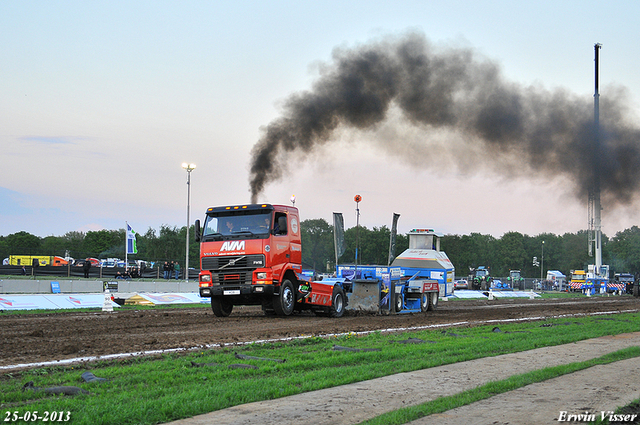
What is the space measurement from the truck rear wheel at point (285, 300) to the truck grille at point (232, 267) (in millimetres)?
1161

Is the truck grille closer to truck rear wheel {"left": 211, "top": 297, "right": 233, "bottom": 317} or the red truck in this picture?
the red truck

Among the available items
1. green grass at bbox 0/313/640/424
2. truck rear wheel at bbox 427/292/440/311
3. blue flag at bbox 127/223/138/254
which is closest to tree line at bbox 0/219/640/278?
blue flag at bbox 127/223/138/254

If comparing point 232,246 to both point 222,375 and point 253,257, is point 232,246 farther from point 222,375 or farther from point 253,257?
point 222,375

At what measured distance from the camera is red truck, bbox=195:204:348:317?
17.9 metres

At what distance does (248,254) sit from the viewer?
59.1 feet

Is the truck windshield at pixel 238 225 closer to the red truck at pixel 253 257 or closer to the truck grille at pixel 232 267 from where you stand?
the red truck at pixel 253 257

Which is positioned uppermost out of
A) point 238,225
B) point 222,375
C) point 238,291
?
point 238,225

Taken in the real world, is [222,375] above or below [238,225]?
below

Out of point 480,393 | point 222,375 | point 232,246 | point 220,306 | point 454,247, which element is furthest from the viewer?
point 454,247

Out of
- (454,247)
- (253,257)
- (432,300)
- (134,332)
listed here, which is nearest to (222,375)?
(134,332)

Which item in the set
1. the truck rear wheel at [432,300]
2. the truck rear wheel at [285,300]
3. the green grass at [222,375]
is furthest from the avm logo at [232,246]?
the truck rear wheel at [432,300]

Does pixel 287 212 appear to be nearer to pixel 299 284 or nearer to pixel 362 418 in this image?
pixel 299 284

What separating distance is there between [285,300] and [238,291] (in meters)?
1.61

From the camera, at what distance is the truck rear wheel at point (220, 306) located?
19.6 metres
